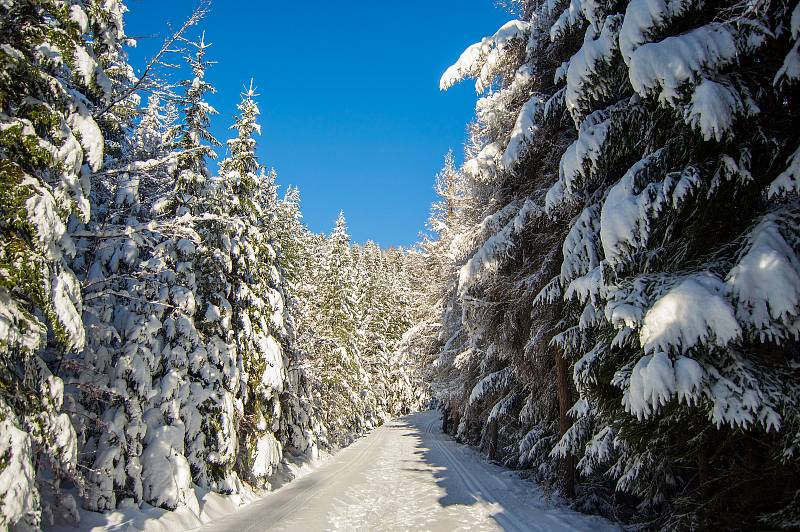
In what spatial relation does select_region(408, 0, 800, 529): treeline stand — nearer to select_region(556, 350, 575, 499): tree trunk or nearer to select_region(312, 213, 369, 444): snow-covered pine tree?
select_region(556, 350, 575, 499): tree trunk

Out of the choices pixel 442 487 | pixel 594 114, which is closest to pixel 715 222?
pixel 594 114

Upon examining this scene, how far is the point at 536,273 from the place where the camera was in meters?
10.7

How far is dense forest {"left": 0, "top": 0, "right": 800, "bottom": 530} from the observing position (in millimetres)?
4594

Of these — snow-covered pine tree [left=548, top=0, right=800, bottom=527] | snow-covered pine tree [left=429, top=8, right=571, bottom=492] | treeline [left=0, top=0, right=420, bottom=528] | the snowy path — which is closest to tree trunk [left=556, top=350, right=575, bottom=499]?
snow-covered pine tree [left=429, top=8, right=571, bottom=492]

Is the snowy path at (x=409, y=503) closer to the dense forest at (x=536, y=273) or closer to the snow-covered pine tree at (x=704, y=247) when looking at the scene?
the dense forest at (x=536, y=273)

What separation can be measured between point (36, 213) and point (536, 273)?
9359 millimetres

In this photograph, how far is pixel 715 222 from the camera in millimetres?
5617

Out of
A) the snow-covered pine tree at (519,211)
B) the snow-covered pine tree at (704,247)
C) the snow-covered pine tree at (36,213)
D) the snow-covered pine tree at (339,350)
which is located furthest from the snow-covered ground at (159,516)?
the snow-covered pine tree at (339,350)

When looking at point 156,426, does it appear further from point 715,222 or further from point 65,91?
point 715,222

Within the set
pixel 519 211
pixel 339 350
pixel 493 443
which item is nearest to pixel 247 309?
pixel 519 211

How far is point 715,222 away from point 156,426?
11.4 m

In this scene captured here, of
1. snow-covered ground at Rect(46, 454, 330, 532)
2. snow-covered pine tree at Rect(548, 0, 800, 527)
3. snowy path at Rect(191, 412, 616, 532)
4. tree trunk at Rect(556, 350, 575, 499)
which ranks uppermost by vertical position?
snow-covered pine tree at Rect(548, 0, 800, 527)

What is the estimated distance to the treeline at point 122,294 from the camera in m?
5.77

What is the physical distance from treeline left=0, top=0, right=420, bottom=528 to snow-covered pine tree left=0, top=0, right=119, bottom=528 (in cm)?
2
